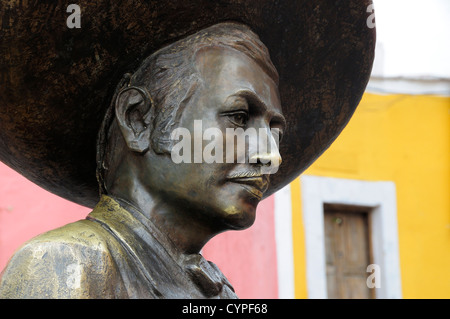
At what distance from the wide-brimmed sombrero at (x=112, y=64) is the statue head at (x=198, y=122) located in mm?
71

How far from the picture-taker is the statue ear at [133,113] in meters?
3.19

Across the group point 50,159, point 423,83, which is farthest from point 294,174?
point 423,83

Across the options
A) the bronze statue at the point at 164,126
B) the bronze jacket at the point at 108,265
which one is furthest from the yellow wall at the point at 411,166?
the bronze jacket at the point at 108,265

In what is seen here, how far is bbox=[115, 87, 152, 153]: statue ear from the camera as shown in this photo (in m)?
3.19

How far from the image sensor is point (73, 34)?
3074 mm

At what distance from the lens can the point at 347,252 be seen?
999 centimetres

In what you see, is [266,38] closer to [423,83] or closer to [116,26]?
[116,26]

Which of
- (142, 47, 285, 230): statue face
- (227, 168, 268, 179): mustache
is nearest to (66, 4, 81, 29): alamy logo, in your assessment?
(142, 47, 285, 230): statue face

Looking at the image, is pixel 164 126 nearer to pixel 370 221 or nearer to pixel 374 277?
pixel 374 277

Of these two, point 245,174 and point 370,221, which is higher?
point 370,221

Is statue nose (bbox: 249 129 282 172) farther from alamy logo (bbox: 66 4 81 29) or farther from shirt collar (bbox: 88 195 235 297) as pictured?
alamy logo (bbox: 66 4 81 29)

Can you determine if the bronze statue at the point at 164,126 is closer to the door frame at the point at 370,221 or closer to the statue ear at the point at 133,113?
the statue ear at the point at 133,113

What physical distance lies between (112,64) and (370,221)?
23.9 feet

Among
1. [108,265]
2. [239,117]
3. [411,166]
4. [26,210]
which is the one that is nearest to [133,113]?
[239,117]
